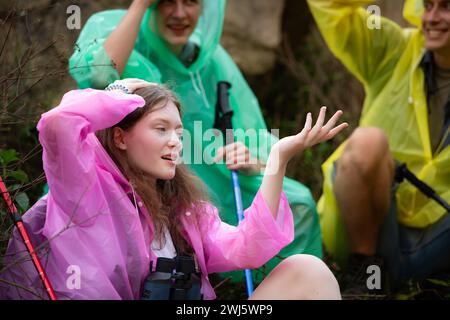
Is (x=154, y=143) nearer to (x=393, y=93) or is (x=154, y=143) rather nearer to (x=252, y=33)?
(x=393, y=93)

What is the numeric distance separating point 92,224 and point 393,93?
2066 mm

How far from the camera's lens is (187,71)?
12.6 feet

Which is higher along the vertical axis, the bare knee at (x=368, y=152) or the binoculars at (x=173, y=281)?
the binoculars at (x=173, y=281)

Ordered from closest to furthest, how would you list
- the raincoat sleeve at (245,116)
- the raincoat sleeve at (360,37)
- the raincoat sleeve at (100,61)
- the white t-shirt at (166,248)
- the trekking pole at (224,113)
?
the white t-shirt at (166,248) < the raincoat sleeve at (100,61) < the trekking pole at (224,113) < the raincoat sleeve at (245,116) < the raincoat sleeve at (360,37)

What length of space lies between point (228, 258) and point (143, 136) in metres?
0.45

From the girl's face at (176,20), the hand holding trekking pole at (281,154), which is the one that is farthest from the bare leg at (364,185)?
the hand holding trekking pole at (281,154)

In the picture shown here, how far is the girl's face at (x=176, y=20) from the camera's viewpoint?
375 centimetres

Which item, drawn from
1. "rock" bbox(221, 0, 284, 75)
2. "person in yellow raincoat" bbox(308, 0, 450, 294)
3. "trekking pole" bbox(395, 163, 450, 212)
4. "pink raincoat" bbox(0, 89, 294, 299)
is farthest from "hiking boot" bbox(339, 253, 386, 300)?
"rock" bbox(221, 0, 284, 75)

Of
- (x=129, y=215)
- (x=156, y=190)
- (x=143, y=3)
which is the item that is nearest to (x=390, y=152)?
(x=143, y=3)

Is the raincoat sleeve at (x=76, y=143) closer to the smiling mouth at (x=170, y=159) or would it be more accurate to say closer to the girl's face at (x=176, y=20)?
the smiling mouth at (x=170, y=159)

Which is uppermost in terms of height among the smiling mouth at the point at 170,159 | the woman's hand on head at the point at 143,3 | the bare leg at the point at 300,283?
the woman's hand on head at the point at 143,3

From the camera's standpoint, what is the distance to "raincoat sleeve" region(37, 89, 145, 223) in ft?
7.36

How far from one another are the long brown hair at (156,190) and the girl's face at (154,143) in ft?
0.05

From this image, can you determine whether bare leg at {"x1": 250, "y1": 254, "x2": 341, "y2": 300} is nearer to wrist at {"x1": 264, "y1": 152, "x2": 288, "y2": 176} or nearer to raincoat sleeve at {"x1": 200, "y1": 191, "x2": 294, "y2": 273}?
raincoat sleeve at {"x1": 200, "y1": 191, "x2": 294, "y2": 273}
